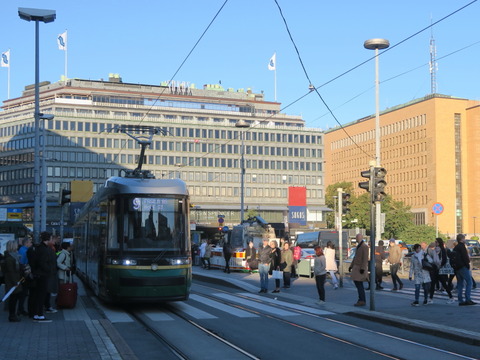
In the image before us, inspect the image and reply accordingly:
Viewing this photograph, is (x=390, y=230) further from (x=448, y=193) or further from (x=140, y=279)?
(x=140, y=279)

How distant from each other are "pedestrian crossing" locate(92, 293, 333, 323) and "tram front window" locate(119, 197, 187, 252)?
156 cm

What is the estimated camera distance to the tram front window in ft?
53.4

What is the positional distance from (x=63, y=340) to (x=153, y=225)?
5.29 metres

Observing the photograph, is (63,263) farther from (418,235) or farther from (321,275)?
(418,235)

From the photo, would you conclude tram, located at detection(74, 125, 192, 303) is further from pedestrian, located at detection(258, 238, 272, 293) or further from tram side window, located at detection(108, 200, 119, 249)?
pedestrian, located at detection(258, 238, 272, 293)

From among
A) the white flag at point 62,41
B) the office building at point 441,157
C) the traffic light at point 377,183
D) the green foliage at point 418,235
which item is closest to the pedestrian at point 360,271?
the traffic light at point 377,183

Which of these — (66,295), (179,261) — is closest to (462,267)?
(179,261)

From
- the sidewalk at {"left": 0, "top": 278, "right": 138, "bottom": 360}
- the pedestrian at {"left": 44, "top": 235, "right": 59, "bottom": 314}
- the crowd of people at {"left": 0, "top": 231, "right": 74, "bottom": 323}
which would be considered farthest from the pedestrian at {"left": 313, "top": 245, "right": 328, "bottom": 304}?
the crowd of people at {"left": 0, "top": 231, "right": 74, "bottom": 323}

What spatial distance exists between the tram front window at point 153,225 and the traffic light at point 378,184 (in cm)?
459

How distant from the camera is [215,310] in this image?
57.3 ft

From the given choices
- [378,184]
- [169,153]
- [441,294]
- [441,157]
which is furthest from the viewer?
[441,157]

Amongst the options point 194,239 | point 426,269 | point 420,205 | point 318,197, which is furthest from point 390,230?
point 426,269

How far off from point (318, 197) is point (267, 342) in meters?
114

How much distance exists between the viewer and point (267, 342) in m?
11.9
